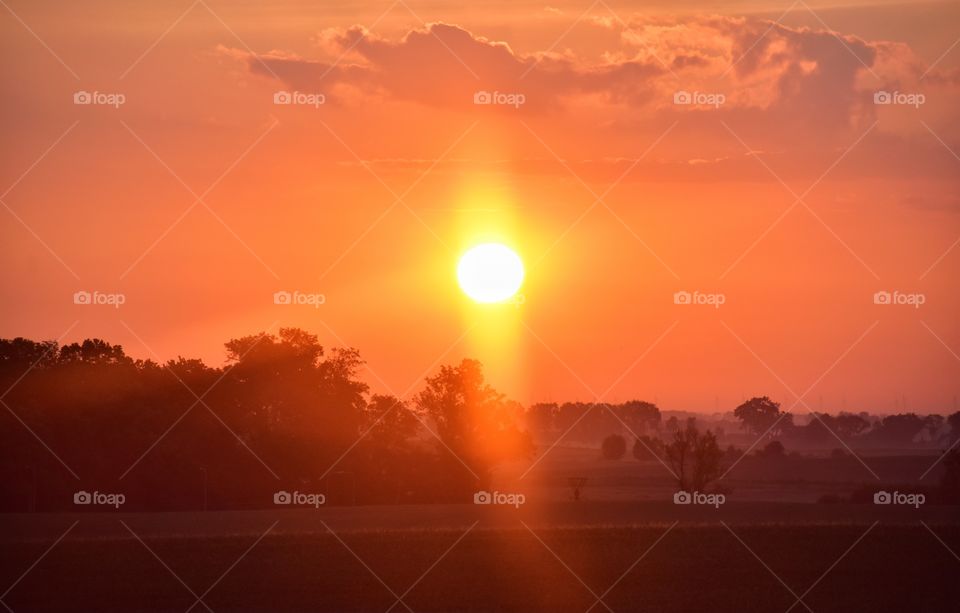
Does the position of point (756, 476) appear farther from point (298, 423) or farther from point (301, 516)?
point (301, 516)

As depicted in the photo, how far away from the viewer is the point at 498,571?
47062 millimetres

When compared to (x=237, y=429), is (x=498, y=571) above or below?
below

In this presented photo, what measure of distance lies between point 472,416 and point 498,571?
47.0 m

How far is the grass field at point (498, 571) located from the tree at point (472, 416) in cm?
3872

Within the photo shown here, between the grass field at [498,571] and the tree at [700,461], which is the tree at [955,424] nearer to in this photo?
the tree at [700,461]

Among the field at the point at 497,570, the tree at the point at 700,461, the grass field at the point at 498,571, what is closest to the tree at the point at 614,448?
the tree at the point at 700,461

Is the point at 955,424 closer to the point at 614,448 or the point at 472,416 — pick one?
the point at 614,448

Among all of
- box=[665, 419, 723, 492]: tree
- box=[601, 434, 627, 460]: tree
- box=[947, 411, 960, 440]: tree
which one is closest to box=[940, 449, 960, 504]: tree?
box=[665, 419, 723, 492]: tree

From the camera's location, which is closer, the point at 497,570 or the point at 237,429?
the point at 497,570

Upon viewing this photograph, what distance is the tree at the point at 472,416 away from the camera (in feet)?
302

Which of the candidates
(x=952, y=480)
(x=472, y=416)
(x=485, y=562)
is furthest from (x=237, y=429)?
(x=952, y=480)

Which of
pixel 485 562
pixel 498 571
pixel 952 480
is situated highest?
pixel 952 480

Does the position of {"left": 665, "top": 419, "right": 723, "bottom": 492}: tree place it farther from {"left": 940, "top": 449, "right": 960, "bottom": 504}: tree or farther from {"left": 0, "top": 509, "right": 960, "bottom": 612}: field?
{"left": 0, "top": 509, "right": 960, "bottom": 612}: field

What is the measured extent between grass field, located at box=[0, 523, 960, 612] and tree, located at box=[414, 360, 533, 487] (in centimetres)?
3872
